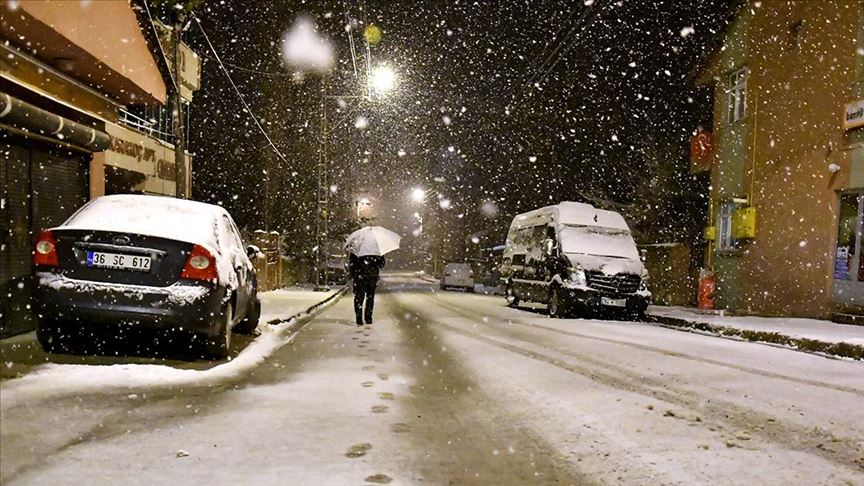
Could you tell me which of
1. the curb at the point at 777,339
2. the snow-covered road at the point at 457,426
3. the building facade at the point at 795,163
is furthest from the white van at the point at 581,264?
the snow-covered road at the point at 457,426

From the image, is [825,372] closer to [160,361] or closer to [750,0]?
[160,361]

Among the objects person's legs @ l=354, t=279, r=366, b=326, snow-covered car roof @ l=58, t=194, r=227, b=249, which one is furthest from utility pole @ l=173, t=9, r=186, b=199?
snow-covered car roof @ l=58, t=194, r=227, b=249

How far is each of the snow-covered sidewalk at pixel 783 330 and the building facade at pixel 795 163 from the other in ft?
4.97

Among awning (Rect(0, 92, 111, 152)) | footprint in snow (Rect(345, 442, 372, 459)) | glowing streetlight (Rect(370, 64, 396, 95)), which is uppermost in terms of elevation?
glowing streetlight (Rect(370, 64, 396, 95))

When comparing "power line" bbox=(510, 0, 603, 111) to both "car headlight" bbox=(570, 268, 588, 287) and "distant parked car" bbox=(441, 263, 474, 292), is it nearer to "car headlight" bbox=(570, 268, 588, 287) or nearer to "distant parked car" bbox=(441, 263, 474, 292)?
"car headlight" bbox=(570, 268, 588, 287)

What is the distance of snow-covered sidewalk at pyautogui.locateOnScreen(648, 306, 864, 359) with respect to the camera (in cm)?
984

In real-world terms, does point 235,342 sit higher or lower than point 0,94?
lower

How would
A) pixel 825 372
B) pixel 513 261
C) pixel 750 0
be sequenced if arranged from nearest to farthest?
pixel 825 372
pixel 750 0
pixel 513 261

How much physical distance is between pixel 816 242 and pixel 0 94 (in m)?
16.4

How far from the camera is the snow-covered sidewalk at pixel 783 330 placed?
32.3 feet

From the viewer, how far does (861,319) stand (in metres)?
13.6

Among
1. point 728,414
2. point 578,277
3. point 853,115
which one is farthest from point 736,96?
point 728,414

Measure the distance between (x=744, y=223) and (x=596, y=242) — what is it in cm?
410

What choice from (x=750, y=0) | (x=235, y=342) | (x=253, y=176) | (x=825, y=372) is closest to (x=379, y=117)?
(x=253, y=176)
